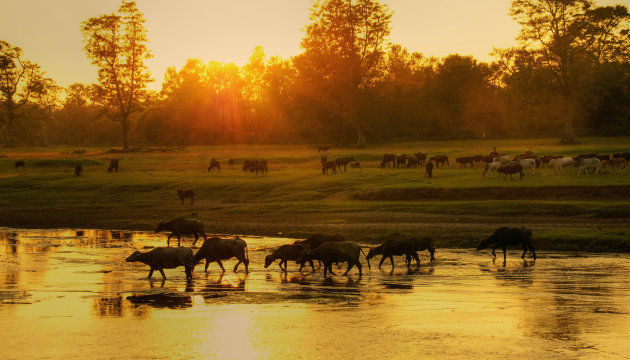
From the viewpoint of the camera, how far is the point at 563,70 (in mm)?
80750

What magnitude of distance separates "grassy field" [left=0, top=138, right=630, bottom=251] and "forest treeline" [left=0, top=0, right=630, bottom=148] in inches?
1252

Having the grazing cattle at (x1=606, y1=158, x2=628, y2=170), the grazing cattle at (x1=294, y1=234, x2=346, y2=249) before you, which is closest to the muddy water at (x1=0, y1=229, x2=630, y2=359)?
the grazing cattle at (x1=294, y1=234, x2=346, y2=249)

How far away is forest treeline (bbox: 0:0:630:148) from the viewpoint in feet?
270

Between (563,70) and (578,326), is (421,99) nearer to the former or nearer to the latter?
(563,70)

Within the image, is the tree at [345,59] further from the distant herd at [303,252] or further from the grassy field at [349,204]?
the distant herd at [303,252]

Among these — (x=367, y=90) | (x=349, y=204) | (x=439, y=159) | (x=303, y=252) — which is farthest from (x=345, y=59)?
(x=303, y=252)

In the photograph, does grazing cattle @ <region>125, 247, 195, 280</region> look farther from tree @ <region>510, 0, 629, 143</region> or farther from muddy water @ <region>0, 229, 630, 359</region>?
tree @ <region>510, 0, 629, 143</region>

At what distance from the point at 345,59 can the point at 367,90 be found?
6.04 m

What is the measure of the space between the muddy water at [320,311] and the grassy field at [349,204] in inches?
268

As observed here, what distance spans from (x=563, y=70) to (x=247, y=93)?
291ft

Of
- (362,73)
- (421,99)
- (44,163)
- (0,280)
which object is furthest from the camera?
(421,99)

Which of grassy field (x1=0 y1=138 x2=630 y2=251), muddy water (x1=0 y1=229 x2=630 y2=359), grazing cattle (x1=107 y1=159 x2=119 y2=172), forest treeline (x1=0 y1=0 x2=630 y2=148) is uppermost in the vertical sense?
forest treeline (x1=0 y1=0 x2=630 y2=148)

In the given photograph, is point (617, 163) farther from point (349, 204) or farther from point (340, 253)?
point (340, 253)

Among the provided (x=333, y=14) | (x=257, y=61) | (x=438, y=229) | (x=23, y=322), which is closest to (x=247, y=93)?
(x=257, y=61)
